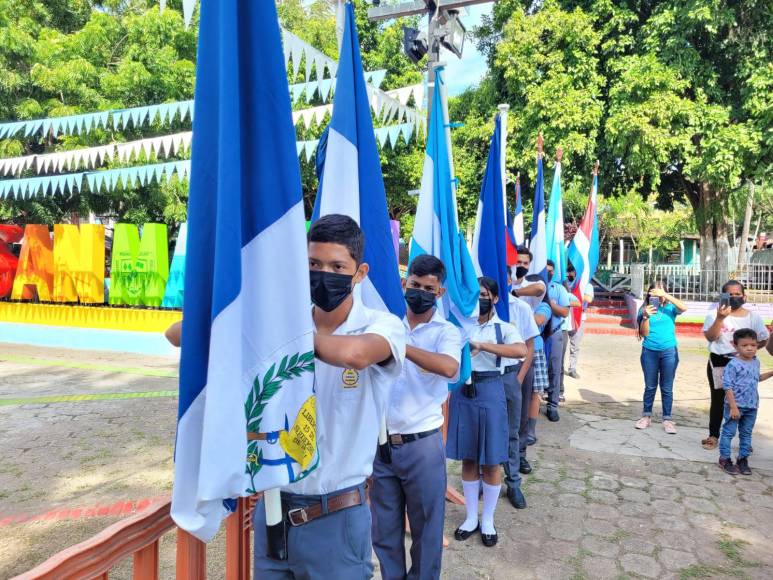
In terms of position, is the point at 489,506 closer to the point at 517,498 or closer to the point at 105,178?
the point at 517,498

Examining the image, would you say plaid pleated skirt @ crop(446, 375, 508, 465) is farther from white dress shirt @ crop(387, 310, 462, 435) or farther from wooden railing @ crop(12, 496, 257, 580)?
wooden railing @ crop(12, 496, 257, 580)

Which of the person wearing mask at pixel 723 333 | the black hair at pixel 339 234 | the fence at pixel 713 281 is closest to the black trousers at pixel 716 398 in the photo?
the person wearing mask at pixel 723 333

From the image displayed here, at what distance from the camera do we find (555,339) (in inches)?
255

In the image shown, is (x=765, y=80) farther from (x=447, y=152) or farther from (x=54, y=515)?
(x=54, y=515)

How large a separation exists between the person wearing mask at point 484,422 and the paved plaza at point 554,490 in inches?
9.9

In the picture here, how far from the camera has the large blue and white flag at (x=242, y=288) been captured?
52.8 inches

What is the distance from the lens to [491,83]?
662 inches

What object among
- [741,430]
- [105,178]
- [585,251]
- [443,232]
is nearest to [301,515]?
[443,232]

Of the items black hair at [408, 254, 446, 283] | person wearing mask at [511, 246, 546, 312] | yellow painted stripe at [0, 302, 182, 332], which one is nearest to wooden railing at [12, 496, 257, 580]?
black hair at [408, 254, 446, 283]

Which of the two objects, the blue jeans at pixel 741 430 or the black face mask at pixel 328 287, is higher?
the black face mask at pixel 328 287

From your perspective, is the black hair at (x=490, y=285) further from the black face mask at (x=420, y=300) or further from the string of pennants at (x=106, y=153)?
the string of pennants at (x=106, y=153)

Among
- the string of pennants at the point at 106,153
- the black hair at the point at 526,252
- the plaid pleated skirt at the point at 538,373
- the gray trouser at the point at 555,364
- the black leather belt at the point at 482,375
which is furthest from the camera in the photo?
the string of pennants at the point at 106,153

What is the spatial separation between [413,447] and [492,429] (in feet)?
3.57

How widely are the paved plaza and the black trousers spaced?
273 mm
